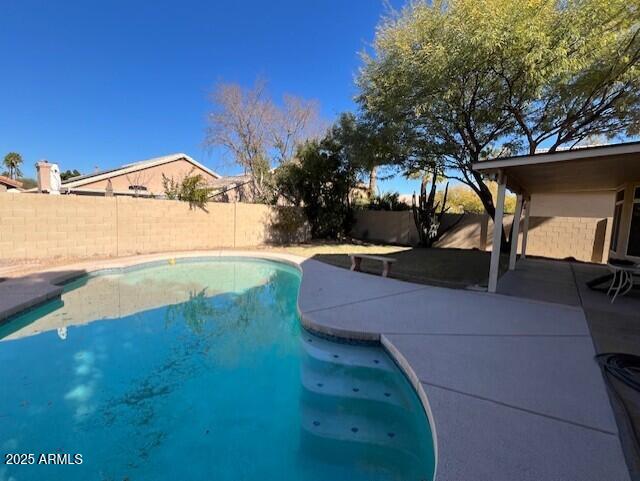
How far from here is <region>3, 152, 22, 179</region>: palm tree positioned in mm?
36000

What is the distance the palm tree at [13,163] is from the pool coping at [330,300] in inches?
1546

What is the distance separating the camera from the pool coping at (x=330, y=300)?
2221mm

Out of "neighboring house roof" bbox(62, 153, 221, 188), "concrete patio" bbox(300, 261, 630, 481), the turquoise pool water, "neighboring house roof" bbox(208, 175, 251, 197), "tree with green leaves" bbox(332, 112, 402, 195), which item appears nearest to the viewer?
"concrete patio" bbox(300, 261, 630, 481)

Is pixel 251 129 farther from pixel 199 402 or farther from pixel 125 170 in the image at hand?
pixel 199 402

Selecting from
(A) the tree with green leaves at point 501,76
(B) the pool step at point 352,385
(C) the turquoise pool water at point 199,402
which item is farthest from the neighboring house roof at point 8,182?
(B) the pool step at point 352,385

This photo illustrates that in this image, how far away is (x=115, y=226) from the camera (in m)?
10.4

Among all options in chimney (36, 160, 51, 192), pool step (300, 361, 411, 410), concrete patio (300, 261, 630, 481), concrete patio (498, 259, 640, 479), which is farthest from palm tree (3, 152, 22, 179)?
concrete patio (498, 259, 640, 479)

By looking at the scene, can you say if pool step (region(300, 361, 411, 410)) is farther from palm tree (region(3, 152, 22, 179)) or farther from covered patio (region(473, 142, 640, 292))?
palm tree (region(3, 152, 22, 179))

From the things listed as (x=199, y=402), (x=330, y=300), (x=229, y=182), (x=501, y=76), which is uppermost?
(x=501, y=76)

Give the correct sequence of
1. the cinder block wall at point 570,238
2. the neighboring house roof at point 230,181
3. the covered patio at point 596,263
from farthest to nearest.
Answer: the neighboring house roof at point 230,181, the cinder block wall at point 570,238, the covered patio at point 596,263

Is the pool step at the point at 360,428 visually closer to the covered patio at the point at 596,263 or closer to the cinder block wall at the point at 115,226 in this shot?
the covered patio at the point at 596,263

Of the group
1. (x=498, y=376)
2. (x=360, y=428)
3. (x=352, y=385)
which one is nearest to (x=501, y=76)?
(x=498, y=376)

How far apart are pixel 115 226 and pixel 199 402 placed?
9.06 metres

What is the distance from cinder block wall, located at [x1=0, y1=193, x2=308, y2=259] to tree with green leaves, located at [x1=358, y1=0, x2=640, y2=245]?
22.9ft
